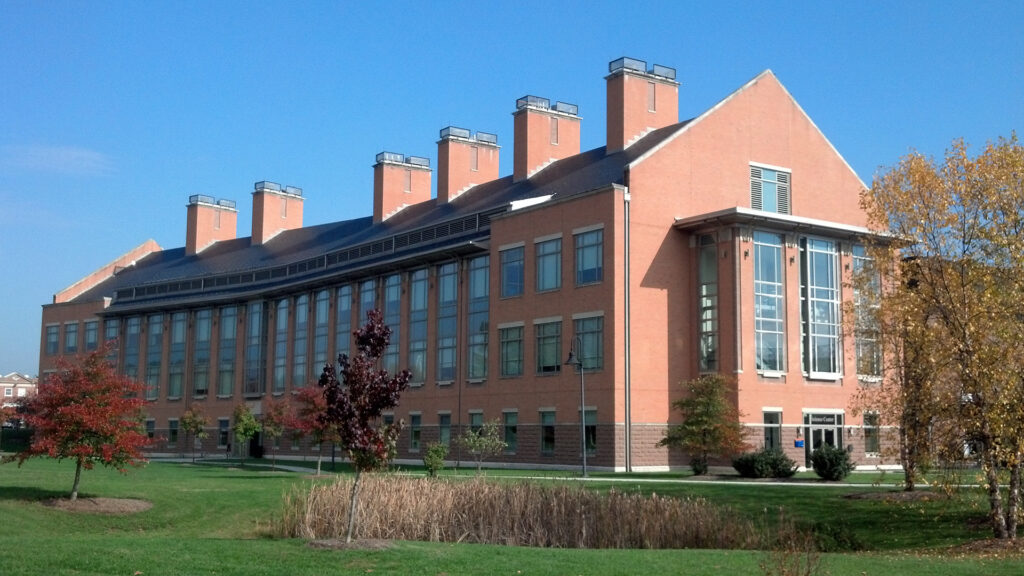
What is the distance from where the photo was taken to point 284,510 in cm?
2409

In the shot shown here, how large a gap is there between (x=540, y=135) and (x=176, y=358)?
33828 mm

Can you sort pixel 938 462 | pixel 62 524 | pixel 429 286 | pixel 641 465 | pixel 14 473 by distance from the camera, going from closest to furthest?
1. pixel 938 462
2. pixel 62 524
3. pixel 14 473
4. pixel 641 465
5. pixel 429 286

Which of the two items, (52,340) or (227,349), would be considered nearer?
(227,349)

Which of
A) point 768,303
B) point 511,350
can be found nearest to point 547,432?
point 511,350

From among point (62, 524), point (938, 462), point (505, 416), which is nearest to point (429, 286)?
point (505, 416)

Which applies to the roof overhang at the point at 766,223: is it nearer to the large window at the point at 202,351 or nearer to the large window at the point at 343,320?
the large window at the point at 343,320

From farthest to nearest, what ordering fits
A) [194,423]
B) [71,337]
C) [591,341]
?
[71,337] < [194,423] < [591,341]

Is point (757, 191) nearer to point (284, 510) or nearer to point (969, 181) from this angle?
point (969, 181)

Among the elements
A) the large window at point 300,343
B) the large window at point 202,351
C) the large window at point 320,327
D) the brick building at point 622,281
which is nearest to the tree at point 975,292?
the brick building at point 622,281

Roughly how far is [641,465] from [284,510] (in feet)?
78.2

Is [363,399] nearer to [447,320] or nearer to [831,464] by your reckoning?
[831,464]

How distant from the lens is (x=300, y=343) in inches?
2709

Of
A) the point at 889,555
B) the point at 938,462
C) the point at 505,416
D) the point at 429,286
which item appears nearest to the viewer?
the point at 889,555

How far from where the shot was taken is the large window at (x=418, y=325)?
58219 millimetres
